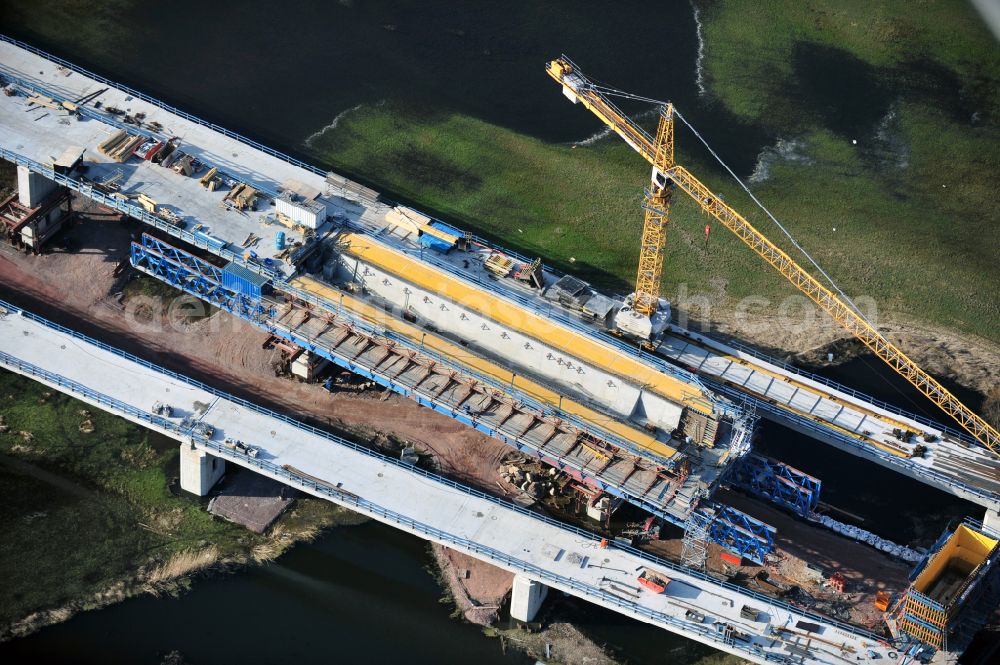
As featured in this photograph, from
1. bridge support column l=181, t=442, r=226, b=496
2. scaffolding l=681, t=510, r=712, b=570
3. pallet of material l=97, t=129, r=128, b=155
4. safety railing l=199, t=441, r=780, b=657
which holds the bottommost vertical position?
bridge support column l=181, t=442, r=226, b=496

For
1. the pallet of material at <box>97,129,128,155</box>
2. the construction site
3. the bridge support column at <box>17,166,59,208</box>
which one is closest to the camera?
the construction site

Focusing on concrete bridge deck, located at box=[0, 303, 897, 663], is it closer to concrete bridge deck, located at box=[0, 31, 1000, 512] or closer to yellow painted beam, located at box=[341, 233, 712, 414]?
concrete bridge deck, located at box=[0, 31, 1000, 512]

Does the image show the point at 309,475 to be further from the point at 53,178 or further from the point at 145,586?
the point at 53,178

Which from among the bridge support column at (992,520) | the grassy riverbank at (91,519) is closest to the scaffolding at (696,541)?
the bridge support column at (992,520)

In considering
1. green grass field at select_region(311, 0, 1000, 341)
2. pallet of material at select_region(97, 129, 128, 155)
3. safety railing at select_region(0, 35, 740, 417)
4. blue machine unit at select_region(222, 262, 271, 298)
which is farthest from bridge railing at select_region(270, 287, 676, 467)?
pallet of material at select_region(97, 129, 128, 155)

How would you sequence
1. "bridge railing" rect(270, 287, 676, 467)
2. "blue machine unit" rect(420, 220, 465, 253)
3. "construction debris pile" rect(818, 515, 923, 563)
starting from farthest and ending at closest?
"blue machine unit" rect(420, 220, 465, 253)
"construction debris pile" rect(818, 515, 923, 563)
"bridge railing" rect(270, 287, 676, 467)

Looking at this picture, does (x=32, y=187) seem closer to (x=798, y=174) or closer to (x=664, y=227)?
(x=664, y=227)

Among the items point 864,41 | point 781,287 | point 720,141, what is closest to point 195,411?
point 781,287
